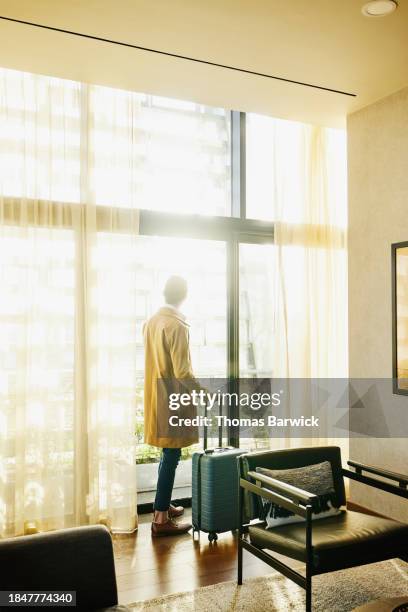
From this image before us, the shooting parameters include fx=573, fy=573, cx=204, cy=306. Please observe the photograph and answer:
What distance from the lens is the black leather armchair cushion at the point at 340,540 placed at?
2.59 meters

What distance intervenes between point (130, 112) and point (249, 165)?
1141 mm

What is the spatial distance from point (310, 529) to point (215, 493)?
1195mm

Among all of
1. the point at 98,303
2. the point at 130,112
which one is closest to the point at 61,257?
the point at 98,303

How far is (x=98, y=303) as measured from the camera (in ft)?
12.8

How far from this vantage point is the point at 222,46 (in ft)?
10.5

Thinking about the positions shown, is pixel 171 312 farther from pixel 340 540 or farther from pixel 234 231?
pixel 340 540

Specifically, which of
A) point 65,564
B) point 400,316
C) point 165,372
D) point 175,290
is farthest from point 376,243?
point 65,564

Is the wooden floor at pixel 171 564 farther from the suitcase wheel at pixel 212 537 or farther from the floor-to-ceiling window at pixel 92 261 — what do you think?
the floor-to-ceiling window at pixel 92 261

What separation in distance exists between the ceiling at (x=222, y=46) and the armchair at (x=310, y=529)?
7.48 feet

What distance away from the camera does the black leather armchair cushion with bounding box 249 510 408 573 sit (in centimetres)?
259

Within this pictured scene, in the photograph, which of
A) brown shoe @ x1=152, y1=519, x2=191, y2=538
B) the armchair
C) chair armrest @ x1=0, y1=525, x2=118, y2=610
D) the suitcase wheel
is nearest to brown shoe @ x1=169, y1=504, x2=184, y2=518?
brown shoe @ x1=152, y1=519, x2=191, y2=538

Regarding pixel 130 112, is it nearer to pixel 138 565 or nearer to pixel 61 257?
pixel 61 257
